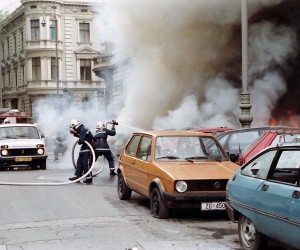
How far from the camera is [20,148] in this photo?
16.8 m

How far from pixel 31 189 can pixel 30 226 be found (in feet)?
13.7

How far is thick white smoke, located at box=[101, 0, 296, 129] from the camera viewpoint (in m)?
21.5

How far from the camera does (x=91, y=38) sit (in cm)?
5288

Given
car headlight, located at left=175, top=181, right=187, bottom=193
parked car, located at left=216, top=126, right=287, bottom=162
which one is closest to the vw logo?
car headlight, located at left=175, top=181, right=187, bottom=193

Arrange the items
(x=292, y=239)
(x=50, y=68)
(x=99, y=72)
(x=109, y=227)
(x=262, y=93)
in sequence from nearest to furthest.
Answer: (x=292, y=239) → (x=109, y=227) → (x=262, y=93) → (x=99, y=72) → (x=50, y=68)

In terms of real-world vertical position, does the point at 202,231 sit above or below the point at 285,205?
below

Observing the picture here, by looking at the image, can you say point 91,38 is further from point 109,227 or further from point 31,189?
point 109,227

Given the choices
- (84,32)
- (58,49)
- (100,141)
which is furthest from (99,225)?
(84,32)

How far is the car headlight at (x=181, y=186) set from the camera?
781 centimetres

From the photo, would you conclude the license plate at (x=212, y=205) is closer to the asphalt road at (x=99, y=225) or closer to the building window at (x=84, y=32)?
the asphalt road at (x=99, y=225)

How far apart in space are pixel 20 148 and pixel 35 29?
36.6 m

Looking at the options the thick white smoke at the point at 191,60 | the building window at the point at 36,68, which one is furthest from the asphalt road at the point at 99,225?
the building window at the point at 36,68

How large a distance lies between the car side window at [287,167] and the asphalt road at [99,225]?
1.27 metres

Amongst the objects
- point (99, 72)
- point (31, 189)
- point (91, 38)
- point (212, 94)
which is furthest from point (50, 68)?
point (31, 189)
